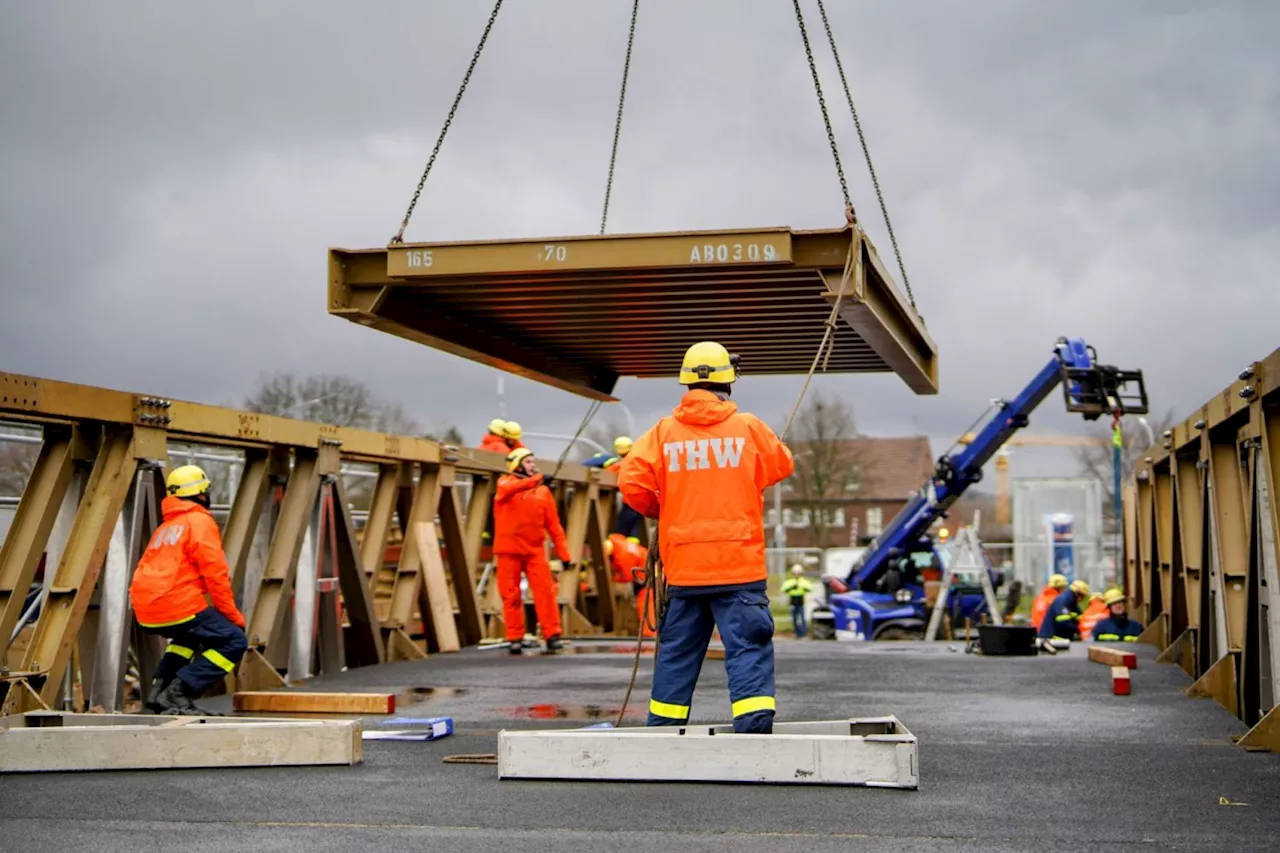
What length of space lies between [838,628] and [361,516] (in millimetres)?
9664

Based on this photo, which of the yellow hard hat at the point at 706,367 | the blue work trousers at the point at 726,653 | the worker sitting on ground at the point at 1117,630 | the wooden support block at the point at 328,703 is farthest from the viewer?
the worker sitting on ground at the point at 1117,630

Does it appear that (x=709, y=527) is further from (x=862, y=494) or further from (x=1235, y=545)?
(x=862, y=494)

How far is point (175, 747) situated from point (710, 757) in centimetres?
261

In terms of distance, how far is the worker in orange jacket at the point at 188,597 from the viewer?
8539 millimetres

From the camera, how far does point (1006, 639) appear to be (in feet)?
47.5

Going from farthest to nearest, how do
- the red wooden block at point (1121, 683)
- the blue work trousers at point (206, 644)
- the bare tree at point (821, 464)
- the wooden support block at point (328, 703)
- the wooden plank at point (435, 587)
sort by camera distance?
1. the bare tree at point (821, 464)
2. the wooden plank at point (435, 587)
3. the red wooden block at point (1121, 683)
4. the wooden support block at point (328, 703)
5. the blue work trousers at point (206, 644)

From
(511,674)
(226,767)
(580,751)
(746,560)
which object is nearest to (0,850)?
(226,767)

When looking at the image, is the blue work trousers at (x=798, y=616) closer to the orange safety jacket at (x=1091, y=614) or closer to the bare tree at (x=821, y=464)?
the orange safety jacket at (x=1091, y=614)

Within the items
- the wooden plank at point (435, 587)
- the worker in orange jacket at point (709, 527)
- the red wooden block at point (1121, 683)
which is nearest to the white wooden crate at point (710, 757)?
the worker in orange jacket at point (709, 527)

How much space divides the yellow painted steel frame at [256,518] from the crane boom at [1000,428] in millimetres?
7586

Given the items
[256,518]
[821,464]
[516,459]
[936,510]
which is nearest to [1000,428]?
[936,510]

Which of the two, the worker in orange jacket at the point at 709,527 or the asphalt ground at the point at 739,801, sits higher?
the worker in orange jacket at the point at 709,527

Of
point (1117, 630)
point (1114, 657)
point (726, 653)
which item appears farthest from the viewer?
point (1117, 630)

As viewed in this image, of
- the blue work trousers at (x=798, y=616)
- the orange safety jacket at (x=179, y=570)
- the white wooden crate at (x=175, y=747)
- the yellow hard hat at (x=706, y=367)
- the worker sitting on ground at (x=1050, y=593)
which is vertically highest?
the yellow hard hat at (x=706, y=367)
